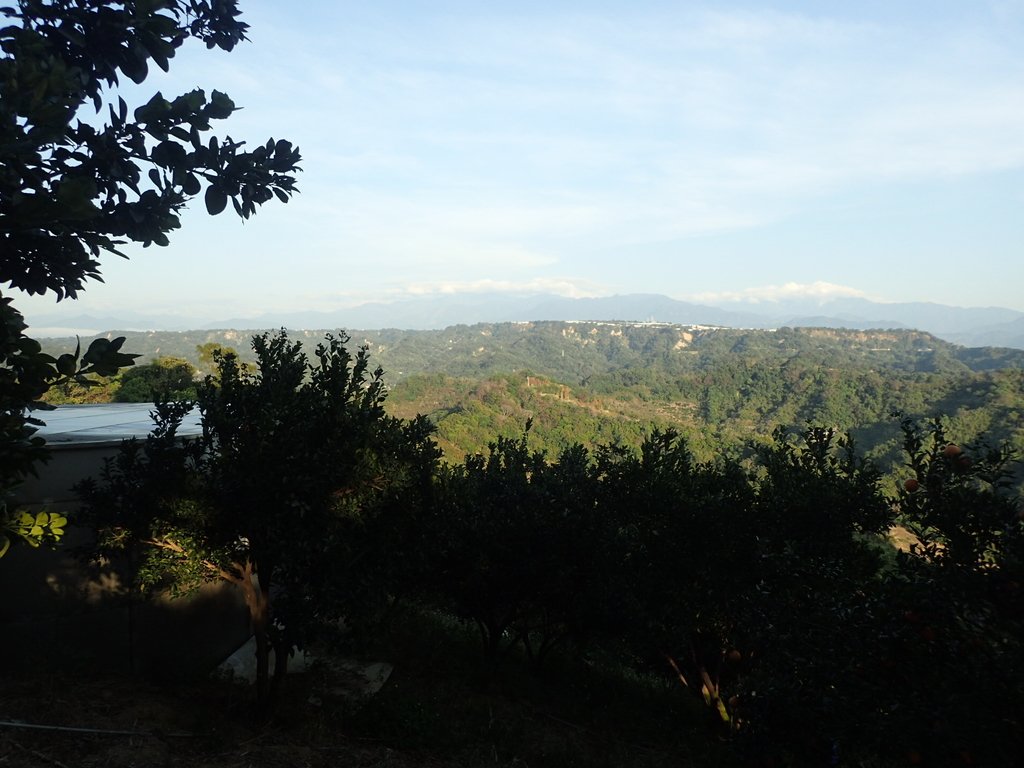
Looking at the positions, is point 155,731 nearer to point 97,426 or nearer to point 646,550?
point 97,426

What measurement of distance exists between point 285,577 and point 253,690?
353cm

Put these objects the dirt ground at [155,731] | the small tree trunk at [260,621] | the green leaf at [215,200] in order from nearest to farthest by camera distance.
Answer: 1. the green leaf at [215,200]
2. the dirt ground at [155,731]
3. the small tree trunk at [260,621]

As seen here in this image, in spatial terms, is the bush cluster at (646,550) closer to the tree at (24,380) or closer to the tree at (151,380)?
the tree at (24,380)

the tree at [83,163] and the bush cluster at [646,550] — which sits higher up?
the tree at [83,163]

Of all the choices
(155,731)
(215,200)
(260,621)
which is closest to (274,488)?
(260,621)

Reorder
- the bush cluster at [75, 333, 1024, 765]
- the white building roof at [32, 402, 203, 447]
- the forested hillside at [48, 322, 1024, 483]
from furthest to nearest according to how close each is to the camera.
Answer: the forested hillside at [48, 322, 1024, 483], the white building roof at [32, 402, 203, 447], the bush cluster at [75, 333, 1024, 765]

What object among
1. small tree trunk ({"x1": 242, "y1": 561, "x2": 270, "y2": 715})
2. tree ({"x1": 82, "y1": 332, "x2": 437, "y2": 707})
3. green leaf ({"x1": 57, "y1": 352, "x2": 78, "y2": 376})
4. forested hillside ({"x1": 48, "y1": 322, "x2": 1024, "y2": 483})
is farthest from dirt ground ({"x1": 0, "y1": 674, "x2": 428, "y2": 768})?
forested hillside ({"x1": 48, "y1": 322, "x2": 1024, "y2": 483})

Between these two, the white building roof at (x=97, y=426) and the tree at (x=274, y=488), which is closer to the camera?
the tree at (x=274, y=488)

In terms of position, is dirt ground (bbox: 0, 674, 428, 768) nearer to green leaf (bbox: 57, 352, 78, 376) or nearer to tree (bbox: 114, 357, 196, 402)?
green leaf (bbox: 57, 352, 78, 376)

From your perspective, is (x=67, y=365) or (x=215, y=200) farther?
(x=215, y=200)

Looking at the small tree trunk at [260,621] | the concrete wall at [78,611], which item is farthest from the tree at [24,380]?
the concrete wall at [78,611]

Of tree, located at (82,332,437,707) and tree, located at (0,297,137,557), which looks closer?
tree, located at (0,297,137,557)

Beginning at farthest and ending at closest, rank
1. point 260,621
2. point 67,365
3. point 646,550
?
1. point 646,550
2. point 260,621
3. point 67,365

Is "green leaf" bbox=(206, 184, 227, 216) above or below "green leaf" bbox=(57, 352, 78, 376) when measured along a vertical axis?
above
